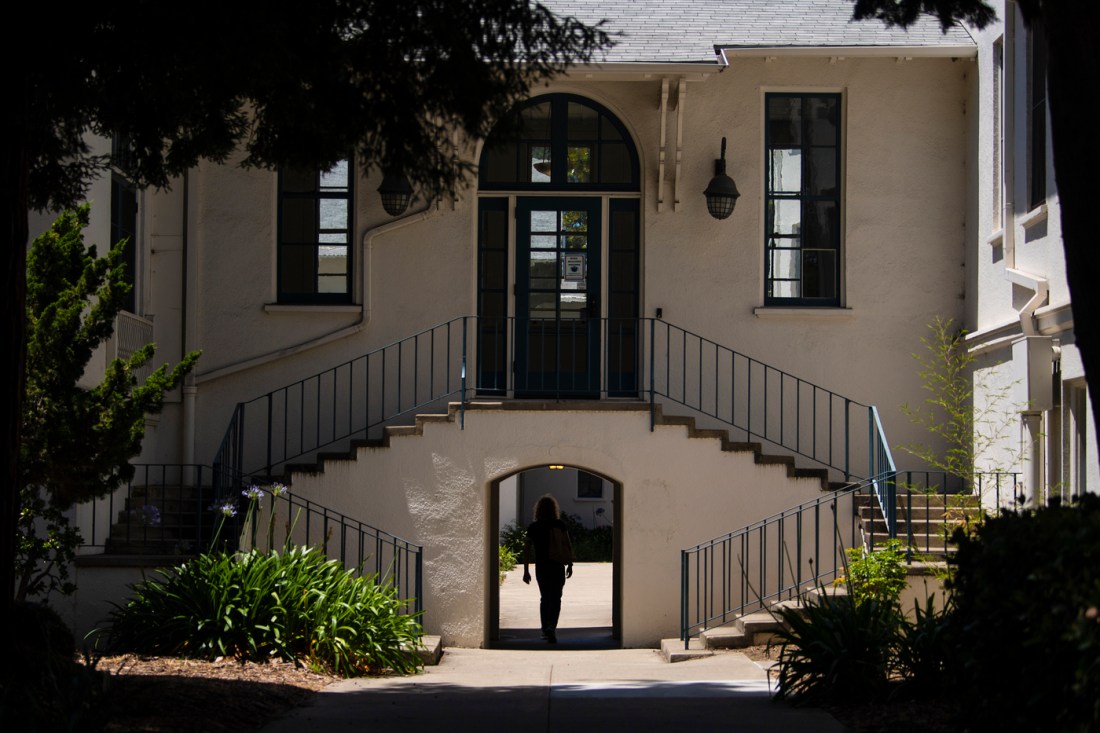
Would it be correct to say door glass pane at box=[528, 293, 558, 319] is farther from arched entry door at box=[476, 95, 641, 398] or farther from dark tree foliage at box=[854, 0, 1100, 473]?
dark tree foliage at box=[854, 0, 1100, 473]

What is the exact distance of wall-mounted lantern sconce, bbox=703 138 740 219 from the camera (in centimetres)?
1478

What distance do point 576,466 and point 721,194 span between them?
3306 millimetres

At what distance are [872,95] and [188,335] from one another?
7.80 metres

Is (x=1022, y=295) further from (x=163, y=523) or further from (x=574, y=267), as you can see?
(x=163, y=523)

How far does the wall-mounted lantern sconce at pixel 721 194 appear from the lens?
48.5 feet

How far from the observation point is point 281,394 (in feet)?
49.9

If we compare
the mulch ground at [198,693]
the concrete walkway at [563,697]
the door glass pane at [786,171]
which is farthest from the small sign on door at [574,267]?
the mulch ground at [198,693]

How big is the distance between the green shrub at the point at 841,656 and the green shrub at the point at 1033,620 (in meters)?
2.13

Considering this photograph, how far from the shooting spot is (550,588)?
588 inches

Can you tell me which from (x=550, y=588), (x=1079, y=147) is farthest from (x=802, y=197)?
(x=1079, y=147)

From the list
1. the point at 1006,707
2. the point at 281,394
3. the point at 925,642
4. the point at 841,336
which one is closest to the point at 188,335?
the point at 281,394

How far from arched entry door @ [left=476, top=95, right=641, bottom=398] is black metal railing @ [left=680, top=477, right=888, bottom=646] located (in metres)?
2.34

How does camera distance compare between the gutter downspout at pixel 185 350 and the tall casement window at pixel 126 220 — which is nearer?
the tall casement window at pixel 126 220

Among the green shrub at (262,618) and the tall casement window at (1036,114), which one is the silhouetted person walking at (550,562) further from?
the tall casement window at (1036,114)
